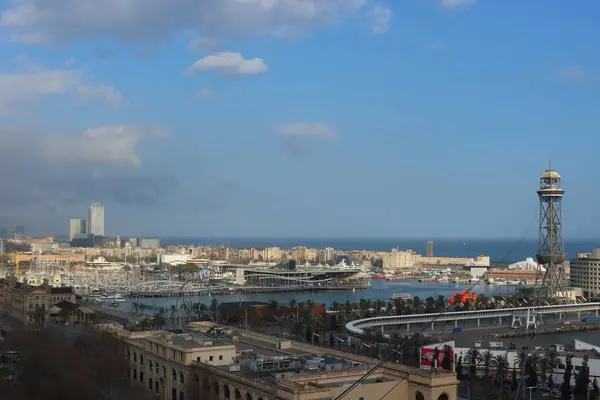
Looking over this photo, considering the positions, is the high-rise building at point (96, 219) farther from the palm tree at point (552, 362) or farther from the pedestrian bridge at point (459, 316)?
the palm tree at point (552, 362)

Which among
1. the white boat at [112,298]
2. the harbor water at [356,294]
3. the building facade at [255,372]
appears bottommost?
the harbor water at [356,294]

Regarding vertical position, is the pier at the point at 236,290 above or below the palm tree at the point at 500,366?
below

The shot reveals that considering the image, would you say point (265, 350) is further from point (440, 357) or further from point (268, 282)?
point (268, 282)

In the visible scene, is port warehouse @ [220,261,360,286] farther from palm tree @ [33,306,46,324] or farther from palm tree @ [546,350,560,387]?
palm tree @ [546,350,560,387]

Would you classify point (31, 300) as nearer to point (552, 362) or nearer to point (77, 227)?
point (552, 362)

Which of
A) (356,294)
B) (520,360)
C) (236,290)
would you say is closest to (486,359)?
(520,360)

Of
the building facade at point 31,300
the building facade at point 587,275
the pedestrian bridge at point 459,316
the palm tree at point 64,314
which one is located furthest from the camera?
the building facade at point 587,275

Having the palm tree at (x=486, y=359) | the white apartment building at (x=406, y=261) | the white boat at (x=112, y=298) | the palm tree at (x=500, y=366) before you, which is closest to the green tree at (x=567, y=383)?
the palm tree at (x=500, y=366)
